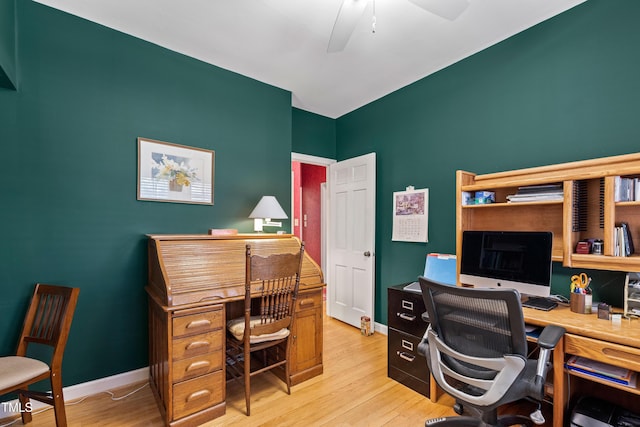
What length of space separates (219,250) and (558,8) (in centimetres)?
308

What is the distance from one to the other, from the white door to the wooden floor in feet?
3.57

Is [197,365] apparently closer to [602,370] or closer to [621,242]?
[602,370]

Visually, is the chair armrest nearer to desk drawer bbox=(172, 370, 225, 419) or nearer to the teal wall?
the teal wall

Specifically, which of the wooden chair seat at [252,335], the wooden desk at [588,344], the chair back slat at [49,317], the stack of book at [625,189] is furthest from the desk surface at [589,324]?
the chair back slat at [49,317]

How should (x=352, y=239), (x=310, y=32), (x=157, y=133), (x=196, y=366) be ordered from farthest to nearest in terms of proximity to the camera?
(x=352, y=239), (x=157, y=133), (x=310, y=32), (x=196, y=366)

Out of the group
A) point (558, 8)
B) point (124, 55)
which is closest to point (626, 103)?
point (558, 8)

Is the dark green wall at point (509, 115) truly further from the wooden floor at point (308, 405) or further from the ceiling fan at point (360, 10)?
the wooden floor at point (308, 405)

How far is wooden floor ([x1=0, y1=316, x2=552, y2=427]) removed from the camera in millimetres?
1940

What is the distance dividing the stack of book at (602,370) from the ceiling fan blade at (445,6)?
209cm

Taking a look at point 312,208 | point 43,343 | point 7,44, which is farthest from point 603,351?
point 312,208

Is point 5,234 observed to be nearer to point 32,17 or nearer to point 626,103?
point 32,17

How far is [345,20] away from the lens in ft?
5.88

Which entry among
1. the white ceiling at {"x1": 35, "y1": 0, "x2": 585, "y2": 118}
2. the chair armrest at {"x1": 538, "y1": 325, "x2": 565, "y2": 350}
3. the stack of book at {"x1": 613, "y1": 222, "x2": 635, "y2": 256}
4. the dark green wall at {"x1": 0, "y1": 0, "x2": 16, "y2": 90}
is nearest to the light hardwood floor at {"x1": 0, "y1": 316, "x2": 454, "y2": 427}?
the chair armrest at {"x1": 538, "y1": 325, "x2": 565, "y2": 350}

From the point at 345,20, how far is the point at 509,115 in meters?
1.61
